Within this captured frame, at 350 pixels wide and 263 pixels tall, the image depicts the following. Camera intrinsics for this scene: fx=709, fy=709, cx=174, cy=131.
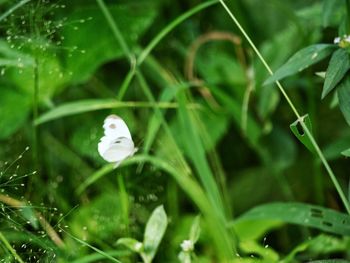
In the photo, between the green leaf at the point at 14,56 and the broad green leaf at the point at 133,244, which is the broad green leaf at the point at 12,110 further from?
the broad green leaf at the point at 133,244

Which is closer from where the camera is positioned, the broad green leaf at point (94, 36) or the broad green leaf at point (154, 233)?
the broad green leaf at point (154, 233)

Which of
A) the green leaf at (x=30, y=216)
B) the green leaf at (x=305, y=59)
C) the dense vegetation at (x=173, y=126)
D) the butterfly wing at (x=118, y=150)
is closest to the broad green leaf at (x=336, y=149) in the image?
the dense vegetation at (x=173, y=126)

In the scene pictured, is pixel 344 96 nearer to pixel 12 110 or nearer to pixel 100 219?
pixel 100 219

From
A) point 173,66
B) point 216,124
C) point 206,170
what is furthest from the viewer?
point 173,66

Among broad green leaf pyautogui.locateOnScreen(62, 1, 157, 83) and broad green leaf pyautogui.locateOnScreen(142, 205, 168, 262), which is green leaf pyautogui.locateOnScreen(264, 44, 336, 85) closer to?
broad green leaf pyautogui.locateOnScreen(142, 205, 168, 262)

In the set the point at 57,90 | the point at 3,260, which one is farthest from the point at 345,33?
the point at 57,90

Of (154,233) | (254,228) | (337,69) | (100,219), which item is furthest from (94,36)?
(337,69)

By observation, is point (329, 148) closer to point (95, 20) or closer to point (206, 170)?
point (206, 170)
